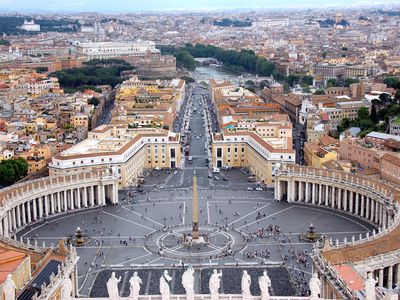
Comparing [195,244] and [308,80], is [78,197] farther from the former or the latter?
[308,80]

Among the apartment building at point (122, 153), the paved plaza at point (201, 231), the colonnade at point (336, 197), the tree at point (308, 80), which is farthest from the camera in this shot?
the tree at point (308, 80)

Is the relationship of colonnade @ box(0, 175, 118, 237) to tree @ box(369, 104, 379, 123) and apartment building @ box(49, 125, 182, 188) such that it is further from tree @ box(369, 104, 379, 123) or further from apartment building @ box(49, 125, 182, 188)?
tree @ box(369, 104, 379, 123)

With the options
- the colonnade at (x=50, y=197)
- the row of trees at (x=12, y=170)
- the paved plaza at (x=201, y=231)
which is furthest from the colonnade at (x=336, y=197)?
the row of trees at (x=12, y=170)

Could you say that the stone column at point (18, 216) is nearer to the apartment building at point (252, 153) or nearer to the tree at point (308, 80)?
the apartment building at point (252, 153)

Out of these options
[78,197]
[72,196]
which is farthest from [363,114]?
[72,196]

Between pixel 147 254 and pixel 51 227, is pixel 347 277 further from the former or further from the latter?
pixel 51 227
